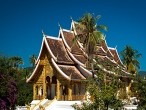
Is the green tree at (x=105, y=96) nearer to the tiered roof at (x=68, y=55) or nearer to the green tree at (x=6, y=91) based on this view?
the green tree at (x=6, y=91)

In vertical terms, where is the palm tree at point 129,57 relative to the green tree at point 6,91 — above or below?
above

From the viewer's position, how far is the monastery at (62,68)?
122 feet

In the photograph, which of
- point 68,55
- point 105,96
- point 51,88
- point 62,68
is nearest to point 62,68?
point 62,68

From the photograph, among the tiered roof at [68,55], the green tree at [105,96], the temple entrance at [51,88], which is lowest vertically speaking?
the green tree at [105,96]

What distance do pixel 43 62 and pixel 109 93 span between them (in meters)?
21.1

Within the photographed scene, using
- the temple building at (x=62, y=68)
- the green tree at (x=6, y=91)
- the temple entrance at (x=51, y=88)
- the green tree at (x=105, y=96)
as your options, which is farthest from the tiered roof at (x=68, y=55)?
the green tree at (x=105, y=96)

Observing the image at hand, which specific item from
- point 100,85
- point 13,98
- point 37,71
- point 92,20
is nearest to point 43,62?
point 37,71

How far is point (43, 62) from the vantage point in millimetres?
40094

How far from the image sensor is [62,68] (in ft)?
123

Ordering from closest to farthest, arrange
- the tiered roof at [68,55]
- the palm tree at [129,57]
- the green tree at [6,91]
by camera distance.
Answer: the green tree at [6,91] → the tiered roof at [68,55] → the palm tree at [129,57]

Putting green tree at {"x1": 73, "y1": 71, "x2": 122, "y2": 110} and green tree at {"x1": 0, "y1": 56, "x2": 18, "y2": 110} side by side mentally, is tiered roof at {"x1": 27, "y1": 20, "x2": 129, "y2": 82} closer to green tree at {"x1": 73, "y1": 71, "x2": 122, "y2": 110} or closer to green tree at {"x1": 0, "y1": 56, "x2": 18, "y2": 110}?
green tree at {"x1": 0, "y1": 56, "x2": 18, "y2": 110}

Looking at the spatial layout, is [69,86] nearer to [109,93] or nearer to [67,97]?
[67,97]

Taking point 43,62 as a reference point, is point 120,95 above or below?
below

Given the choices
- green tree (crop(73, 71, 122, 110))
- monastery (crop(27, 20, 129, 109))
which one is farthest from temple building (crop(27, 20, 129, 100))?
green tree (crop(73, 71, 122, 110))
